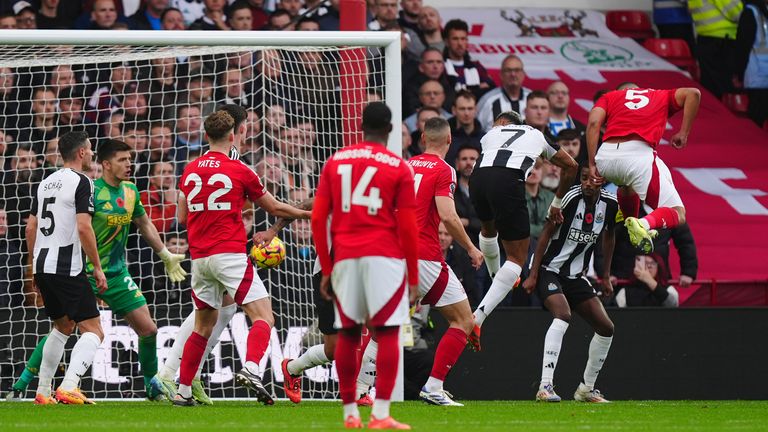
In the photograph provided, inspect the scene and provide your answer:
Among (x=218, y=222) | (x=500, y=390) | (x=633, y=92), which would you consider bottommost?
(x=500, y=390)

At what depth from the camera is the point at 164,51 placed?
12672 millimetres

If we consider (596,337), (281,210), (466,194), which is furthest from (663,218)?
(466,194)

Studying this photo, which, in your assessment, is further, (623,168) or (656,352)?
(656,352)

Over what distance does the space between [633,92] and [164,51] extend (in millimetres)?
4411

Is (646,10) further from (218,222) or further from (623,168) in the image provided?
(218,222)

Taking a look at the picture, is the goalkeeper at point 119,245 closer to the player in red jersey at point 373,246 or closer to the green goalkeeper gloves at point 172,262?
the green goalkeeper gloves at point 172,262

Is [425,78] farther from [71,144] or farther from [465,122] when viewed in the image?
[71,144]

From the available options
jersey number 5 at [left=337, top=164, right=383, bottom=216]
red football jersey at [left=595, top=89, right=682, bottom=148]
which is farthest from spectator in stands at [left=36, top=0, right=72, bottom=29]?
jersey number 5 at [left=337, top=164, right=383, bottom=216]

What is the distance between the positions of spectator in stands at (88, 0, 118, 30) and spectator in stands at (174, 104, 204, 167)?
2290 millimetres

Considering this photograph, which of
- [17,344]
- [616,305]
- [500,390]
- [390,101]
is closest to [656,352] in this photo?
[616,305]

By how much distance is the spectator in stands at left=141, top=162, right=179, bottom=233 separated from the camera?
543 inches

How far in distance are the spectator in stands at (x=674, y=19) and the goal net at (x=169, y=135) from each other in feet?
28.3

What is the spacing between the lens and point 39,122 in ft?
45.8

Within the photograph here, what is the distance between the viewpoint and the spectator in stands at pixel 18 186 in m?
13.6
